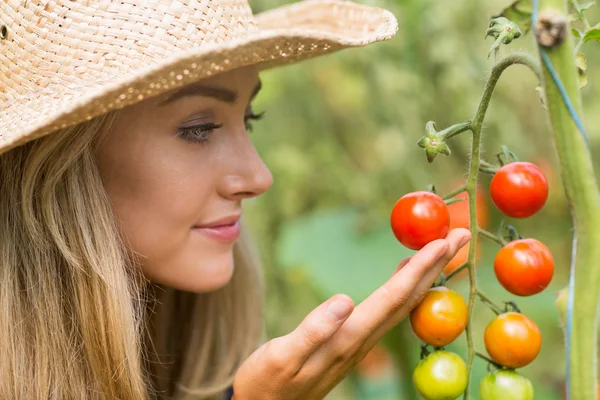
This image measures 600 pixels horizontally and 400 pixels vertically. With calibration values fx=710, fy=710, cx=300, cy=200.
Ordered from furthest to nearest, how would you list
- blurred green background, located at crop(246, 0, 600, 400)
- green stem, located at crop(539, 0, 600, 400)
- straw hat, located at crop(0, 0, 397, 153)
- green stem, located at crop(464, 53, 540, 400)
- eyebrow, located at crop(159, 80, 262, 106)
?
1. blurred green background, located at crop(246, 0, 600, 400)
2. eyebrow, located at crop(159, 80, 262, 106)
3. straw hat, located at crop(0, 0, 397, 153)
4. green stem, located at crop(464, 53, 540, 400)
5. green stem, located at crop(539, 0, 600, 400)

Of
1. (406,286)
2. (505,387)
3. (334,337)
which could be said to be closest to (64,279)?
(334,337)

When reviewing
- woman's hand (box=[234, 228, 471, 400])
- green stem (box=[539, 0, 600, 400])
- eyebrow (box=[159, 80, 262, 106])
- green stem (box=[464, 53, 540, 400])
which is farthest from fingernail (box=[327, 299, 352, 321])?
eyebrow (box=[159, 80, 262, 106])

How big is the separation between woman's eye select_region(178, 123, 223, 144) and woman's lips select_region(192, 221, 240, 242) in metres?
0.13

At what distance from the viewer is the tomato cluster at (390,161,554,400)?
0.69m

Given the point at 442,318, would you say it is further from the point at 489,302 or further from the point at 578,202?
the point at 578,202

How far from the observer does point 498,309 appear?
71 cm

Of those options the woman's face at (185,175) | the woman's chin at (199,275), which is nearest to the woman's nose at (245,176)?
the woman's face at (185,175)

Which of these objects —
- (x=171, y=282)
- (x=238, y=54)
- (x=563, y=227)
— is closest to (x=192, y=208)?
(x=171, y=282)

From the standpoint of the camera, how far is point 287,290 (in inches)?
79.4

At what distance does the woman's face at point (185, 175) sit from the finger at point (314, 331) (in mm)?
249

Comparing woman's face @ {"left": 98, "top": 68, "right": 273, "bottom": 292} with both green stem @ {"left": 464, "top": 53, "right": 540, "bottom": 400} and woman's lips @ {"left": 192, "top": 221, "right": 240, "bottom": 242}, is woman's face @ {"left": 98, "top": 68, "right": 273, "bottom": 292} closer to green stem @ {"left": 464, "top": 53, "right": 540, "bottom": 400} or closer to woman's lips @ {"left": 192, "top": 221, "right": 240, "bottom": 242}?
woman's lips @ {"left": 192, "top": 221, "right": 240, "bottom": 242}

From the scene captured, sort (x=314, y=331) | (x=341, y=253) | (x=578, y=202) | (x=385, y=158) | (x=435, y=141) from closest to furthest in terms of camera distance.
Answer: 1. (x=578, y=202)
2. (x=435, y=141)
3. (x=314, y=331)
4. (x=341, y=253)
5. (x=385, y=158)

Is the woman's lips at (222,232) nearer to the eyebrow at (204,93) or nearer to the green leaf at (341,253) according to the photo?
the eyebrow at (204,93)

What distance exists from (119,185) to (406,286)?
17.8 inches
